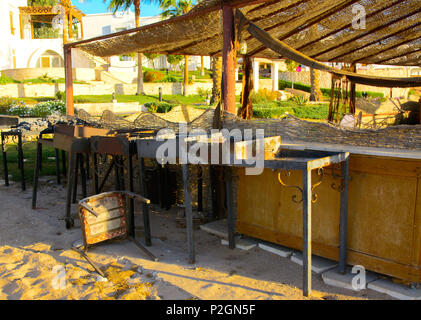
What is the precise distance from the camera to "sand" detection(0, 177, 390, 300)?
372 centimetres

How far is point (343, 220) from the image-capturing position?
3980 mm

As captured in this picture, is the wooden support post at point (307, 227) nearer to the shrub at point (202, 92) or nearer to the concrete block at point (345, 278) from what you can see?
the concrete block at point (345, 278)

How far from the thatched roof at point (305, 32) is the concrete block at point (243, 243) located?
296cm

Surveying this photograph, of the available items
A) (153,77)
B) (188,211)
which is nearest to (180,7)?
(153,77)

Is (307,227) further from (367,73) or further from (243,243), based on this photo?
(367,73)

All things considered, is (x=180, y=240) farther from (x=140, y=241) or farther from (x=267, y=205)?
(x=267, y=205)

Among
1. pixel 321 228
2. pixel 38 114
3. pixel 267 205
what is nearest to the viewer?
pixel 321 228

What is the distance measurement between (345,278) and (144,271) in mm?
2070

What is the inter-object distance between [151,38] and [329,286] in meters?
5.25

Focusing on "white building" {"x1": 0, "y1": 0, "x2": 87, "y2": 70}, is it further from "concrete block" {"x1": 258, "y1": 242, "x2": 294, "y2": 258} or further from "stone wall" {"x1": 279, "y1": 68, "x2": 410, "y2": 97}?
"concrete block" {"x1": 258, "y1": 242, "x2": 294, "y2": 258}

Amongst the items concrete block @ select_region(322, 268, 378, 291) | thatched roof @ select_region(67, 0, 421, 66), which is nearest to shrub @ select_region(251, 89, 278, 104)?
thatched roof @ select_region(67, 0, 421, 66)
